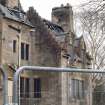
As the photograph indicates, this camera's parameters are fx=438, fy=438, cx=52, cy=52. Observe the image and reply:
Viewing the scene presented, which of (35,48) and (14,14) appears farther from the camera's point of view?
(35,48)

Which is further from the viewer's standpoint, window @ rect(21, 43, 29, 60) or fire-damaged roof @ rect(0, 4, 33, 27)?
window @ rect(21, 43, 29, 60)

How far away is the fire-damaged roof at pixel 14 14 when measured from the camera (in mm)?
33559

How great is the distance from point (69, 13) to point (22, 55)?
395 inches

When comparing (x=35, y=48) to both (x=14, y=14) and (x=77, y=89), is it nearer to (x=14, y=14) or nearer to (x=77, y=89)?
(x=14, y=14)

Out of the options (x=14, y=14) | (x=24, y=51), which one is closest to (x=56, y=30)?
(x=24, y=51)

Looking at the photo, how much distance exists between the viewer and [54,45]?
37812 mm

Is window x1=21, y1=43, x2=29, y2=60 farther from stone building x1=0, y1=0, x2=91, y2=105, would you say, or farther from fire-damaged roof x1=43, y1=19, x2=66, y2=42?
fire-damaged roof x1=43, y1=19, x2=66, y2=42

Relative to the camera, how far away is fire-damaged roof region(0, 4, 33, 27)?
33.6m

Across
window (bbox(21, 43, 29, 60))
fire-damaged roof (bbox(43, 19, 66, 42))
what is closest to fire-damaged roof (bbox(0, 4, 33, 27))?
window (bbox(21, 43, 29, 60))

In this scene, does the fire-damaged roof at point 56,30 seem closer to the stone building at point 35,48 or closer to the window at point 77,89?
the stone building at point 35,48

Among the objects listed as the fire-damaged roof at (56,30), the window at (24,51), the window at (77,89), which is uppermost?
the fire-damaged roof at (56,30)

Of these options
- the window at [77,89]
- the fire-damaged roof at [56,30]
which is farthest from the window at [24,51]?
the window at [77,89]

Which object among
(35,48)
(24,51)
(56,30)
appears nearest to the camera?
(24,51)

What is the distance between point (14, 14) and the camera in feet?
120
